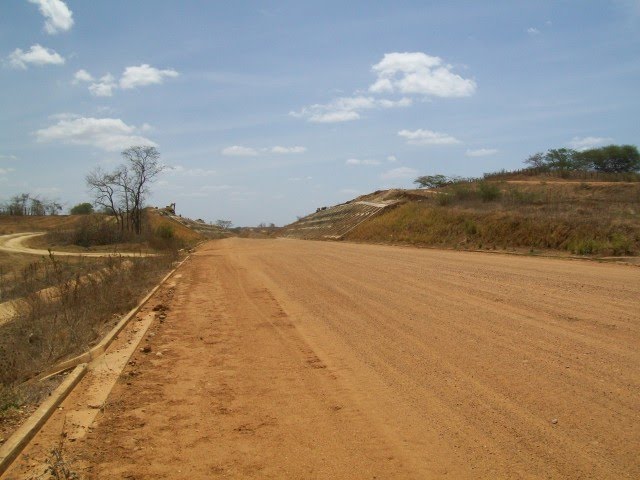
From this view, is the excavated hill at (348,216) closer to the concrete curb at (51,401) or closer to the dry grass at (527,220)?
the dry grass at (527,220)

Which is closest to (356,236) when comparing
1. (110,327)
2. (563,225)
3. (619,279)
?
(563,225)

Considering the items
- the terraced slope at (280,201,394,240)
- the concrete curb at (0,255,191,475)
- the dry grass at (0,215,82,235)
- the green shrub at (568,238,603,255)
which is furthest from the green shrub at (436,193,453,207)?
the dry grass at (0,215,82,235)

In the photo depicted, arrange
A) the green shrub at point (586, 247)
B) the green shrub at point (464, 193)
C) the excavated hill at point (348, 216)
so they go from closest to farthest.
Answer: the green shrub at point (586, 247), the green shrub at point (464, 193), the excavated hill at point (348, 216)

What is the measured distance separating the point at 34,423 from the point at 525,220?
29414 millimetres

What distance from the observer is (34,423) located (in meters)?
5.95

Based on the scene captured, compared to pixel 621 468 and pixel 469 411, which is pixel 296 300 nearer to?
pixel 469 411

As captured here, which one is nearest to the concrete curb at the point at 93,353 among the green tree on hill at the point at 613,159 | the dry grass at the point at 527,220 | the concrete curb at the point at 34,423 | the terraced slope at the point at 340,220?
the concrete curb at the point at 34,423

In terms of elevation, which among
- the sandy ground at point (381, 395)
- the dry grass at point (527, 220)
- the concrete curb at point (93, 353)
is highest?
the dry grass at point (527, 220)

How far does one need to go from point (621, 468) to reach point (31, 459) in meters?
5.10

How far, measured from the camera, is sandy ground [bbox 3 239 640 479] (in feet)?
16.4

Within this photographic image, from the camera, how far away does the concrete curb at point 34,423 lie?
5.21m

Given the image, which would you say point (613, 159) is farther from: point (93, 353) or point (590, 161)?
point (93, 353)

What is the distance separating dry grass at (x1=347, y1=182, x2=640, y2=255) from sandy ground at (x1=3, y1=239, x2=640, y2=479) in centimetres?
1442

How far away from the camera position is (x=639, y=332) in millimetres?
9000
